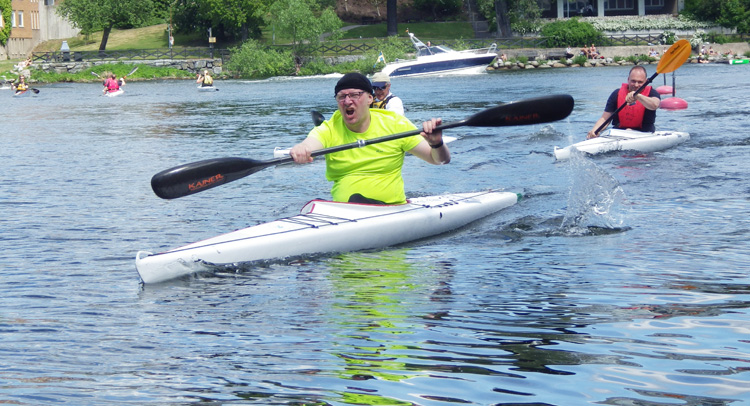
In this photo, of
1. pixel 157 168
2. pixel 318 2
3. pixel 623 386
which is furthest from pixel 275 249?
pixel 318 2

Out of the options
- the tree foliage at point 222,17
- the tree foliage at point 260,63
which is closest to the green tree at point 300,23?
the tree foliage at point 260,63

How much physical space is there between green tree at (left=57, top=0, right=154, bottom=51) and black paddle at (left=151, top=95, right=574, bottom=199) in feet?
209

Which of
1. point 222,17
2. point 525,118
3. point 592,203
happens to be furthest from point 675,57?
point 222,17

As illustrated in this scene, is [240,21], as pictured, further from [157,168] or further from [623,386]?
[623,386]

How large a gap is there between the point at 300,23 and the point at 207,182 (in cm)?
5423

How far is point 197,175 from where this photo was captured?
7926 mm

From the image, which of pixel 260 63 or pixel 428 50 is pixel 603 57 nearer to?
pixel 428 50

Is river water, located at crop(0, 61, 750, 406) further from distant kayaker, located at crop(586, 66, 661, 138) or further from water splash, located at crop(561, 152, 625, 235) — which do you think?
distant kayaker, located at crop(586, 66, 661, 138)

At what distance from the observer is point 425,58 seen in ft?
168

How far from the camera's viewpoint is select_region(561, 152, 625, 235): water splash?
360 inches

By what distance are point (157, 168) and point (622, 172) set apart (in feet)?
26.3

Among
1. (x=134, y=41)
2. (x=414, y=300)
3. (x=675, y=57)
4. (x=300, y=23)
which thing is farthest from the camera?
(x=134, y=41)

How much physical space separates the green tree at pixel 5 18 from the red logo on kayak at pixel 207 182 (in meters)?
68.5

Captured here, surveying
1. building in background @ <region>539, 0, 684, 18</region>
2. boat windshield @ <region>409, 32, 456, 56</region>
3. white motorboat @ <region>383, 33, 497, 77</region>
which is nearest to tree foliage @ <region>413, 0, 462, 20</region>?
building in background @ <region>539, 0, 684, 18</region>
